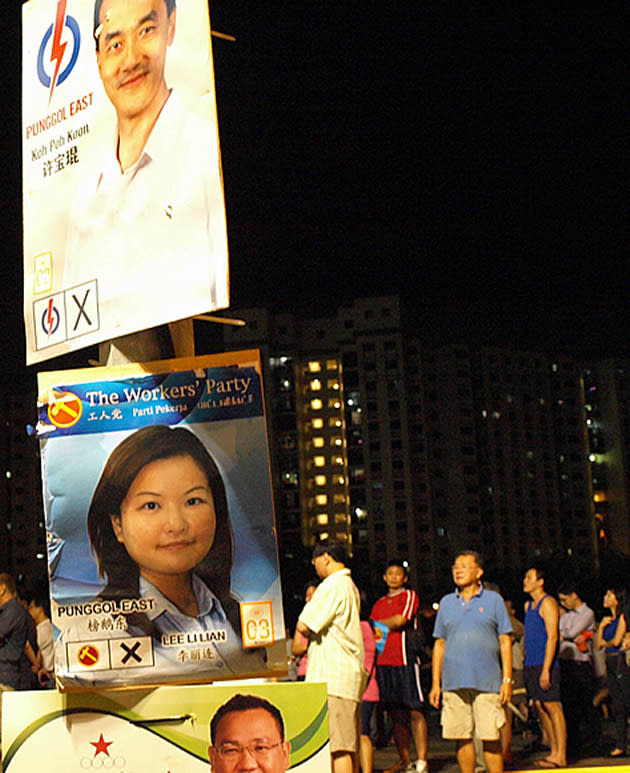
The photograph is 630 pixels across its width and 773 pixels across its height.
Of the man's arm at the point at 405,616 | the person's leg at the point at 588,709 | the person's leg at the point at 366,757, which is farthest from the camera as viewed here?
the person's leg at the point at 588,709

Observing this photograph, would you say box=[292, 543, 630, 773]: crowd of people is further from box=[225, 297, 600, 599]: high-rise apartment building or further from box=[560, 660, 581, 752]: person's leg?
box=[225, 297, 600, 599]: high-rise apartment building

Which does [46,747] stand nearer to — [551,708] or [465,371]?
[551,708]

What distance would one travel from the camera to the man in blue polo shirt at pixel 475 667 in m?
6.78

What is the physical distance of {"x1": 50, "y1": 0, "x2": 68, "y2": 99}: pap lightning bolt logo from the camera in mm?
2804

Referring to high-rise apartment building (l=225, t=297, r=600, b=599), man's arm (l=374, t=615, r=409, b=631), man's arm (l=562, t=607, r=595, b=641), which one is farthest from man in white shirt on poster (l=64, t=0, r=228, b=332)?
high-rise apartment building (l=225, t=297, r=600, b=599)

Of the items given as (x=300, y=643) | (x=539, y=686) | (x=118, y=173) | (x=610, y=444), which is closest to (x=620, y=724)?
(x=539, y=686)

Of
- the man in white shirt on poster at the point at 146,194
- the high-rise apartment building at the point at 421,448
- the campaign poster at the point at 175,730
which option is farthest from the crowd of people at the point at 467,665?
the high-rise apartment building at the point at 421,448

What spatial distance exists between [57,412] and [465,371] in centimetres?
10470

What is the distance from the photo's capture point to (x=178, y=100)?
2.50 m

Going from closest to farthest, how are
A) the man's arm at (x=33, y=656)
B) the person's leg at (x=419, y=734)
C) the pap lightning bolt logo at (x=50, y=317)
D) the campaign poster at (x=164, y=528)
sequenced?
the campaign poster at (x=164, y=528) → the pap lightning bolt logo at (x=50, y=317) → the person's leg at (x=419, y=734) → the man's arm at (x=33, y=656)

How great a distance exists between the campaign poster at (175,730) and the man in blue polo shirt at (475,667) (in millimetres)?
4304

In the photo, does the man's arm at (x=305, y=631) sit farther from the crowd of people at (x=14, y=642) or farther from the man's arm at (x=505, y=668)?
the crowd of people at (x=14, y=642)

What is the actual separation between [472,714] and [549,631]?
1373mm

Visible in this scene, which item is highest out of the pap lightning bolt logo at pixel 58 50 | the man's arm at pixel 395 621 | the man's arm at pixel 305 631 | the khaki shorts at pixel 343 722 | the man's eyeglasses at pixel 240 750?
the pap lightning bolt logo at pixel 58 50
